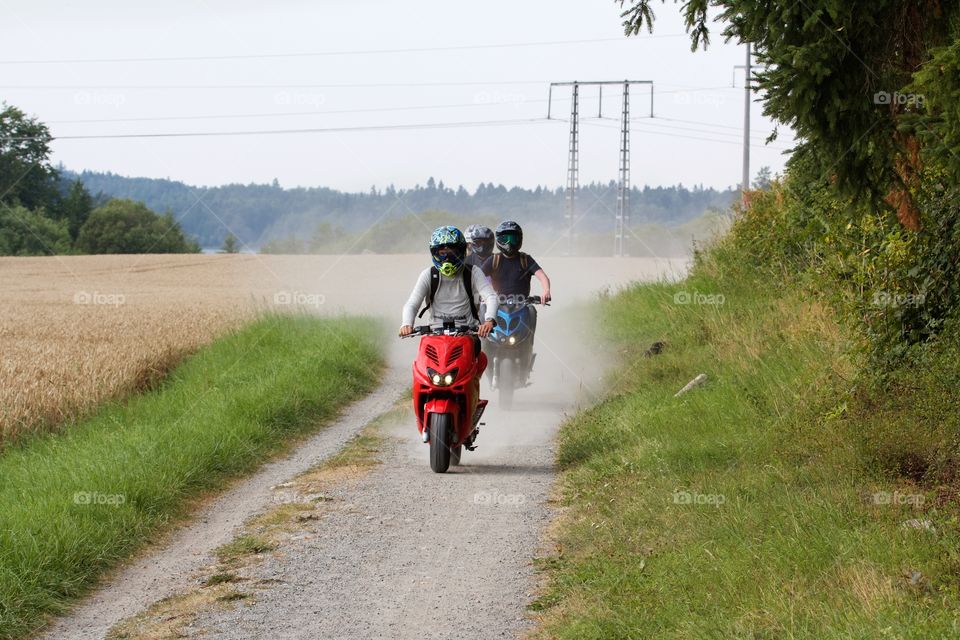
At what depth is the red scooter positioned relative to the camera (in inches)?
413

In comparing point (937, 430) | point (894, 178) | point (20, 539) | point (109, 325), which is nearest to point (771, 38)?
point (894, 178)

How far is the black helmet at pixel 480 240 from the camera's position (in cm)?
1462

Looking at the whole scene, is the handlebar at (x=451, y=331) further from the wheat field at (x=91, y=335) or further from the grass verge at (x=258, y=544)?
the wheat field at (x=91, y=335)

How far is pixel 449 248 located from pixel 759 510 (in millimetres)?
4396

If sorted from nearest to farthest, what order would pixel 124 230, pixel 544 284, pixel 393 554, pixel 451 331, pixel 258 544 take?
pixel 393 554 < pixel 258 544 < pixel 451 331 < pixel 544 284 < pixel 124 230

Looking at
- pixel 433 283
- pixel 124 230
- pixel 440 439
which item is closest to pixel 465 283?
pixel 433 283

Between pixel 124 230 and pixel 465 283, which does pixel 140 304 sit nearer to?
pixel 465 283

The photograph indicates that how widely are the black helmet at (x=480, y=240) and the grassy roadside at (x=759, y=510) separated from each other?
8.92 ft

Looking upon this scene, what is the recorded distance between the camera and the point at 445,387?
1046 centimetres

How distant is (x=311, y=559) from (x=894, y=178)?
16.9 ft

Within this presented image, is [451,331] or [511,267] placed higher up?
[511,267]

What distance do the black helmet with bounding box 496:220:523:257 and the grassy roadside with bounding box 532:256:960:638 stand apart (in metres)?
2.47

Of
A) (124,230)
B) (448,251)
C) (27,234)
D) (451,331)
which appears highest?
(124,230)

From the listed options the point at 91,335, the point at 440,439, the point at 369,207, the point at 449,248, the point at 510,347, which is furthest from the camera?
the point at 369,207
